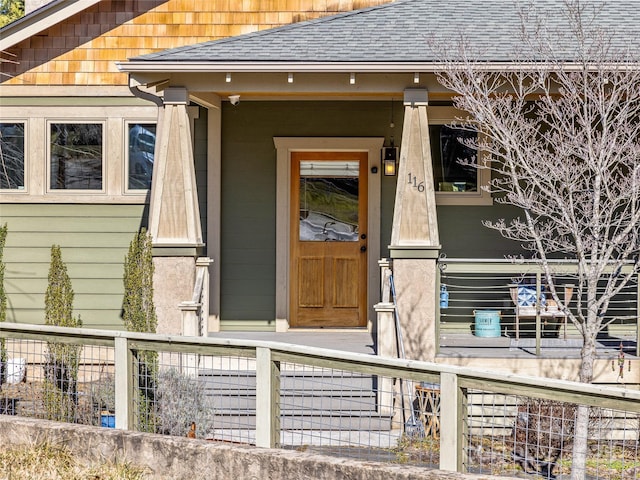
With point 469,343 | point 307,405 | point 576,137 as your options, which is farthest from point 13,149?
point 576,137

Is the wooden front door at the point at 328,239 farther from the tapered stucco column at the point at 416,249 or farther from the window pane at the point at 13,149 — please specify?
the window pane at the point at 13,149

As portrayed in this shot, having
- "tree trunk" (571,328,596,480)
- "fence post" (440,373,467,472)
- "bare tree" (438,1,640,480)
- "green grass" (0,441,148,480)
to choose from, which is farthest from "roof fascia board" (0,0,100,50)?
"fence post" (440,373,467,472)

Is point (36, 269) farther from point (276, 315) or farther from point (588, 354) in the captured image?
point (588, 354)

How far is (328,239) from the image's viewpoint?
11.9 meters

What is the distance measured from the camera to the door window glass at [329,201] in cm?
1189

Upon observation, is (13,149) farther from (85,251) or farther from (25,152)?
(85,251)

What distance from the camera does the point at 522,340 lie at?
10242 millimetres

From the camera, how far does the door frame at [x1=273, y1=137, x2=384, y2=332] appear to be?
1159 cm

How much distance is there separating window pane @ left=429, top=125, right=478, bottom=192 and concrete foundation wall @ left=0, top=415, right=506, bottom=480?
7100 millimetres

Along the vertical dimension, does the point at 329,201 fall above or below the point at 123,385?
above

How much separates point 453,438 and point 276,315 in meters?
6.93

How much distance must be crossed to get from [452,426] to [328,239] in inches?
283

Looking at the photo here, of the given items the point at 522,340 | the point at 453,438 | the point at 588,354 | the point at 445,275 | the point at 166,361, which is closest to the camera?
the point at 453,438

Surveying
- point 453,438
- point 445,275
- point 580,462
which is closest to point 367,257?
point 445,275
